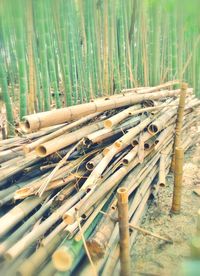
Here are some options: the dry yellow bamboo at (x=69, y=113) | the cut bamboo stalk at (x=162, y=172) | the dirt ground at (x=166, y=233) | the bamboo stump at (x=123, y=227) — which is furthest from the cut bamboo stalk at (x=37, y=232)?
the cut bamboo stalk at (x=162, y=172)

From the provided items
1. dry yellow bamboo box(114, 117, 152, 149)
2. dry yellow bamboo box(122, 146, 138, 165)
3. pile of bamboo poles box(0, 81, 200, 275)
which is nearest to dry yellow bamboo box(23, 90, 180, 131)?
pile of bamboo poles box(0, 81, 200, 275)

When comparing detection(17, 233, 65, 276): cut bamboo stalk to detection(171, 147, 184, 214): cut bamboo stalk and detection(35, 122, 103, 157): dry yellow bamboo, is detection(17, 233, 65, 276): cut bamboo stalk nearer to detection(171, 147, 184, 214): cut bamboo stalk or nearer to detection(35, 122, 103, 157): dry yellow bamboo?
detection(35, 122, 103, 157): dry yellow bamboo

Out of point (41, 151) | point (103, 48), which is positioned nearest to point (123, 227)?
point (41, 151)

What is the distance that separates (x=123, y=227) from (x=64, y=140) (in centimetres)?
68

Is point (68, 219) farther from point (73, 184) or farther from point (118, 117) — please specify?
point (118, 117)

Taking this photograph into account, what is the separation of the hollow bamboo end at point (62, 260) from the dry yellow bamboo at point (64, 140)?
1.84ft

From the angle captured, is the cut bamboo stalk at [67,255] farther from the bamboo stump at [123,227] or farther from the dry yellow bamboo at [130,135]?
the dry yellow bamboo at [130,135]

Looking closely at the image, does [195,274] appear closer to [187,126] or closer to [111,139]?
[111,139]

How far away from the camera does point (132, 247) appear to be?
1.86 m

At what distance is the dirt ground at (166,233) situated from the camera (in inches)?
67.2

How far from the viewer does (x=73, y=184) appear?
1799 mm

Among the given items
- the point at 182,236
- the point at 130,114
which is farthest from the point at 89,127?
the point at 182,236

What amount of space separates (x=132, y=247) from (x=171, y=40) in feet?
8.86

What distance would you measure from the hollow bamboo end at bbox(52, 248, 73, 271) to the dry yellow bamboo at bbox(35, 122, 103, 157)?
1.84ft
